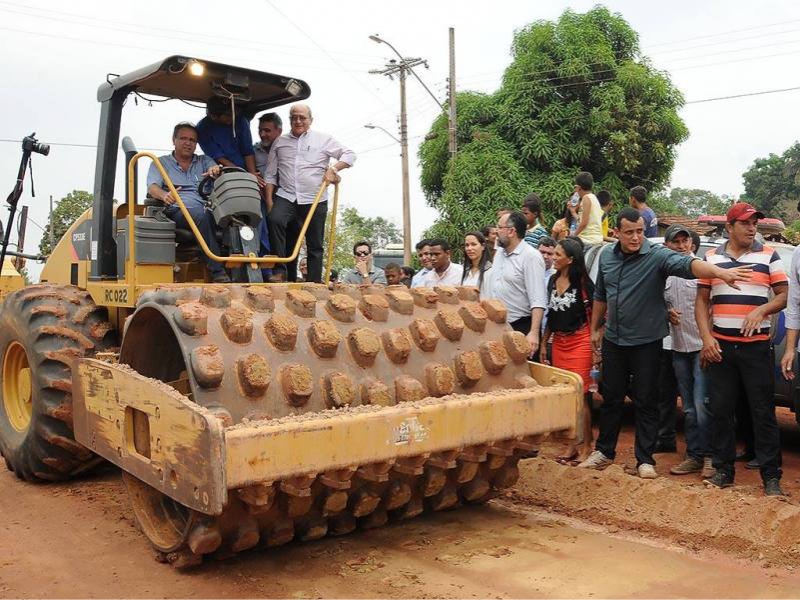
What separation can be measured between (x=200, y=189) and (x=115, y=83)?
0.92m

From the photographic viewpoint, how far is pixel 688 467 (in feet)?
20.7

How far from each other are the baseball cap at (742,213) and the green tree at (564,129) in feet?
46.0

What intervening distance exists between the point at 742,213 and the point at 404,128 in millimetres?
23425

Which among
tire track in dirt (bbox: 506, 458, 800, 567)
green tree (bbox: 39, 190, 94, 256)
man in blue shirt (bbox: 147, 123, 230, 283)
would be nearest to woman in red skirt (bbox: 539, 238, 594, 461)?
tire track in dirt (bbox: 506, 458, 800, 567)

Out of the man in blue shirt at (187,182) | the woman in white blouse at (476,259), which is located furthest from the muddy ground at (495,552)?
the woman in white blouse at (476,259)

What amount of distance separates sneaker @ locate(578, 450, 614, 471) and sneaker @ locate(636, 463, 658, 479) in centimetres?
27

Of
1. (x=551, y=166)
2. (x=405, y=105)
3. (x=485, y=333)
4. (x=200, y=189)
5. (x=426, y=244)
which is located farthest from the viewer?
(x=405, y=105)

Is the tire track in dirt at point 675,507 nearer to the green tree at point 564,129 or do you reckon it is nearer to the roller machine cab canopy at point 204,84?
the roller machine cab canopy at point 204,84

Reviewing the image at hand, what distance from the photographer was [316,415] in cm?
389

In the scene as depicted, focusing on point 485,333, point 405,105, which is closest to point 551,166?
point 405,105

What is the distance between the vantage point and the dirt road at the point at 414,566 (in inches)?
157

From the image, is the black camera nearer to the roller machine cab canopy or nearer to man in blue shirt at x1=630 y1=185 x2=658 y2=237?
the roller machine cab canopy

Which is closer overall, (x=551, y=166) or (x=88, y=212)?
(x=88, y=212)

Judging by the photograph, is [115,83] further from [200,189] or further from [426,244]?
[426,244]
